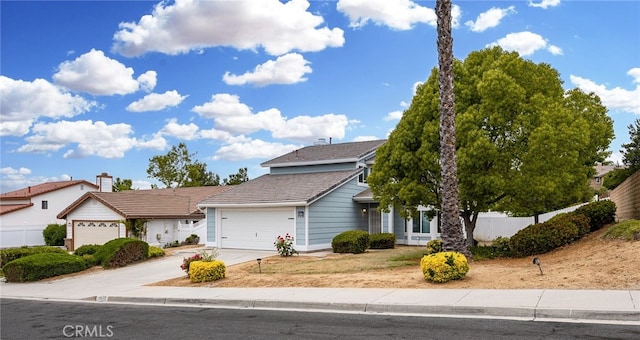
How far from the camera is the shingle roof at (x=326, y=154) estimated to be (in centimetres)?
3219

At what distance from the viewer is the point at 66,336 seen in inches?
407

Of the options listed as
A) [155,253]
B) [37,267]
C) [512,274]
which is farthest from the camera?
[155,253]

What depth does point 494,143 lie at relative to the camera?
784 inches

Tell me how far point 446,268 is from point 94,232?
84.7 feet

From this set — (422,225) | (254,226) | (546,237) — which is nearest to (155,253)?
(254,226)

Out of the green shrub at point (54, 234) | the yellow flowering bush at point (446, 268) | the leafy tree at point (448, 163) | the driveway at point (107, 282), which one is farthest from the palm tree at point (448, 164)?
the green shrub at point (54, 234)

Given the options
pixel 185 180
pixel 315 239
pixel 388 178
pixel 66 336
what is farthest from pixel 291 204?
pixel 185 180

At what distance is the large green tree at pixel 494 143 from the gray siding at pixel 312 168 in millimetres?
9122

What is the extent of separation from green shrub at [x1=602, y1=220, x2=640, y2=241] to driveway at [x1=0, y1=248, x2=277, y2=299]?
13826 millimetres

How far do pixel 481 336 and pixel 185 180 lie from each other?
59.0 meters

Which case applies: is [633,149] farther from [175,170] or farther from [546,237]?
[175,170]

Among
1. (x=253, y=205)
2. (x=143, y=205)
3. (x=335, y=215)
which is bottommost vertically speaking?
(x=335, y=215)

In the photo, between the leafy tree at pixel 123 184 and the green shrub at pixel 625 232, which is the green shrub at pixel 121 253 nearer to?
the green shrub at pixel 625 232

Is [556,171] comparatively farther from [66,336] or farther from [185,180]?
[185,180]
